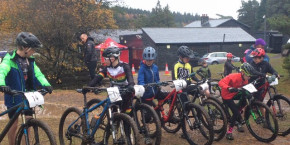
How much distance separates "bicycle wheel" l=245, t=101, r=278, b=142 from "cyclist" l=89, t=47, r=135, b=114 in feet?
8.00

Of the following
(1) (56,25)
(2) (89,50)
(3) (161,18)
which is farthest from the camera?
(3) (161,18)

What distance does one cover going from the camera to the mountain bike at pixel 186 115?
17.7 ft

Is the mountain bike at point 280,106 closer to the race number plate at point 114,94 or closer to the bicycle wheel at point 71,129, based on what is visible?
the race number plate at point 114,94

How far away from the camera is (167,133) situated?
22.0ft

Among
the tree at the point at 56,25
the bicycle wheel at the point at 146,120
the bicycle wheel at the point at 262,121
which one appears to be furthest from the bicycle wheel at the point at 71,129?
the tree at the point at 56,25

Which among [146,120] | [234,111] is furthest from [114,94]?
[234,111]

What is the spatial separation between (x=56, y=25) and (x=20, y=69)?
12914 millimetres

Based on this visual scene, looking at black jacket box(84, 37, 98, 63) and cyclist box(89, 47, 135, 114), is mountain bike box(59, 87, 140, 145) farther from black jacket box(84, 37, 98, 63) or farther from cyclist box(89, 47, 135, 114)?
black jacket box(84, 37, 98, 63)

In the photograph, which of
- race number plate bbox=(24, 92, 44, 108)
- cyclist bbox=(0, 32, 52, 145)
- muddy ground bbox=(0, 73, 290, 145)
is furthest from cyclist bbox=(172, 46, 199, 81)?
race number plate bbox=(24, 92, 44, 108)

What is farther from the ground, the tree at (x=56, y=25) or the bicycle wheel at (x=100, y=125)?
the tree at (x=56, y=25)

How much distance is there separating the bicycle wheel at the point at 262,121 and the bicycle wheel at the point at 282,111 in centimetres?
47

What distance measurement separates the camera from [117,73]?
17.9 feet

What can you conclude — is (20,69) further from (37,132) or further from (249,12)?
(249,12)

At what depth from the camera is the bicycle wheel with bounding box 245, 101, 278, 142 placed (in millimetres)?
6007
